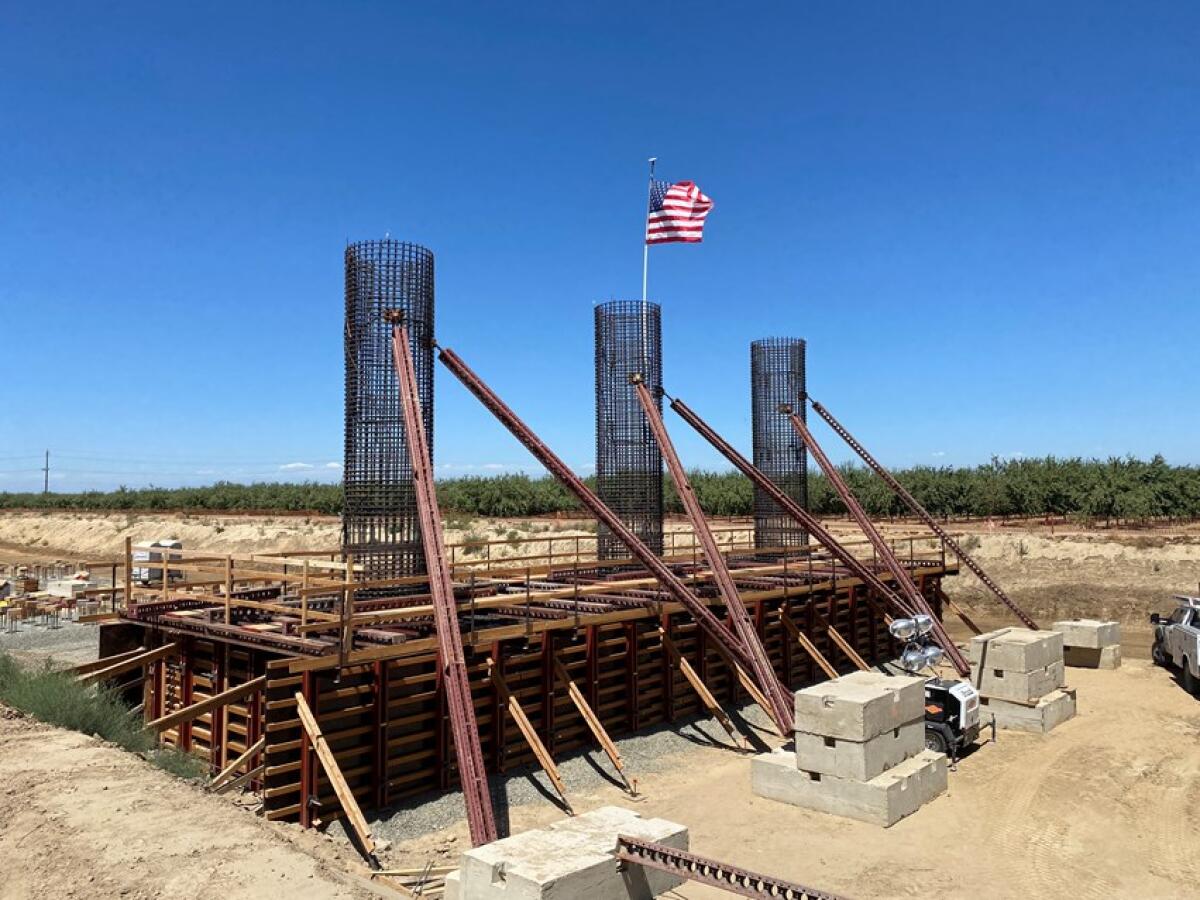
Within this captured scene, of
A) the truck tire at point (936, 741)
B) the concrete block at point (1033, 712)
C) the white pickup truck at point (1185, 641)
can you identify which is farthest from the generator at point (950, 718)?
the white pickup truck at point (1185, 641)

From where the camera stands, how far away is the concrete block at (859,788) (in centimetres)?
1257

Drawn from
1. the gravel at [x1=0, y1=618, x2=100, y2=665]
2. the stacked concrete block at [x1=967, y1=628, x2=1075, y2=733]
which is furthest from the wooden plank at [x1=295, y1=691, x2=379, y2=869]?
the gravel at [x1=0, y1=618, x2=100, y2=665]

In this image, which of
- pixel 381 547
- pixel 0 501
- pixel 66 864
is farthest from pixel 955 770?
pixel 0 501

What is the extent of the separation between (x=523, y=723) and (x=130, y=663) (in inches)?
257

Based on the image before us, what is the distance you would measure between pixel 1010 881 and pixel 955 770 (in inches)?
191

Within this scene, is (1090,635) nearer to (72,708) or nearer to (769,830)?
(769,830)

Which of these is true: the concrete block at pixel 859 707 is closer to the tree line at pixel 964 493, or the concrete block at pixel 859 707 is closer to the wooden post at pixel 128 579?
the wooden post at pixel 128 579

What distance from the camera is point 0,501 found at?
13075 centimetres

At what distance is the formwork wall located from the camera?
11484mm

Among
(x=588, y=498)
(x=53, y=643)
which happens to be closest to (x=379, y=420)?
(x=588, y=498)

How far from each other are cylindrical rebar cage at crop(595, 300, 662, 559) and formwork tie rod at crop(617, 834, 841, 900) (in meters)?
16.0

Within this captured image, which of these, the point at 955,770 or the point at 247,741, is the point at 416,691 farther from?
the point at 955,770

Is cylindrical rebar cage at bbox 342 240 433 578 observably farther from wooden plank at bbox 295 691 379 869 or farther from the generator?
the generator

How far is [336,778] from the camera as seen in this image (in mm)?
11094
